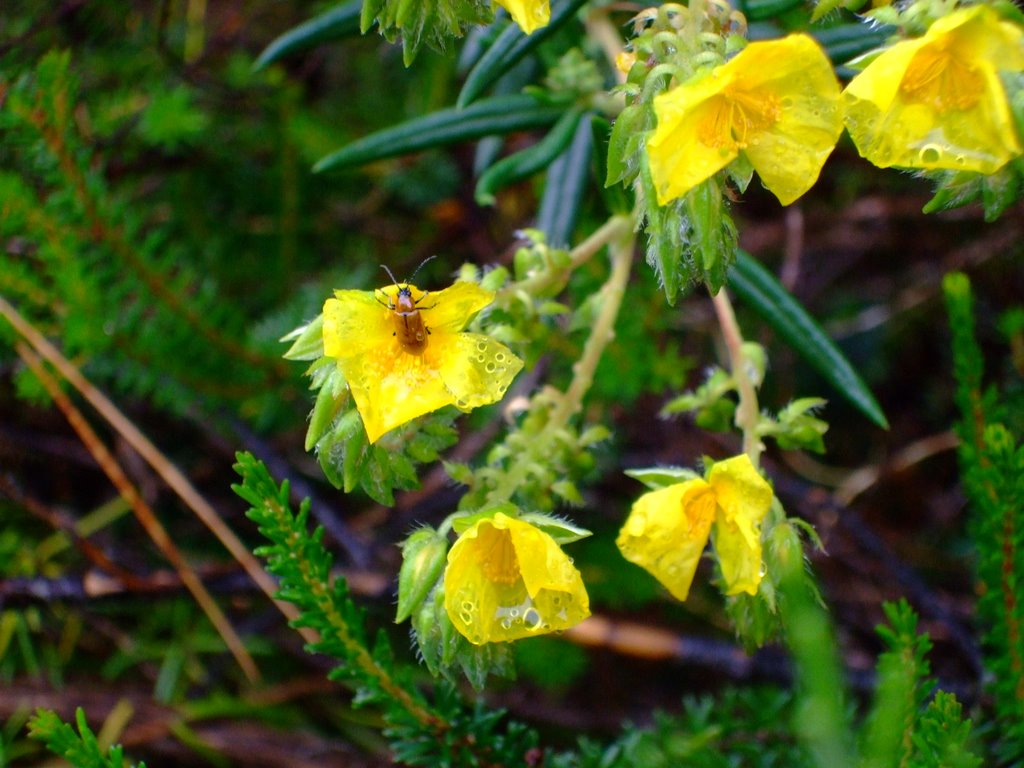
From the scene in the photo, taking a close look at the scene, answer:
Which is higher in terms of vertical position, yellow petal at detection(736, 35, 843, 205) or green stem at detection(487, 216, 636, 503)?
yellow petal at detection(736, 35, 843, 205)

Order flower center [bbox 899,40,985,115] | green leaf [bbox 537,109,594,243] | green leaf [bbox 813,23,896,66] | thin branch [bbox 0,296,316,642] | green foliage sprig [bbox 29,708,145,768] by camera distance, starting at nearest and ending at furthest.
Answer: green foliage sprig [bbox 29,708,145,768]
flower center [bbox 899,40,985,115]
green leaf [bbox 813,23,896,66]
green leaf [bbox 537,109,594,243]
thin branch [bbox 0,296,316,642]

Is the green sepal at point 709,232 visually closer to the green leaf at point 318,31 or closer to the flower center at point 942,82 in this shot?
the flower center at point 942,82

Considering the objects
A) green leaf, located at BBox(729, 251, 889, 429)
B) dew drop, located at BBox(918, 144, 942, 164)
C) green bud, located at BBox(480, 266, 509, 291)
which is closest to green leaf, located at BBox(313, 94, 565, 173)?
green leaf, located at BBox(729, 251, 889, 429)

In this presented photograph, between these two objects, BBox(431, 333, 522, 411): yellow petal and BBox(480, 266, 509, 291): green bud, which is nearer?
BBox(431, 333, 522, 411): yellow petal

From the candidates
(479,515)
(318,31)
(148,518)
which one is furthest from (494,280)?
(148,518)

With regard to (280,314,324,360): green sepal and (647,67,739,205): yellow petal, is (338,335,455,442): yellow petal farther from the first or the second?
(647,67,739,205): yellow petal

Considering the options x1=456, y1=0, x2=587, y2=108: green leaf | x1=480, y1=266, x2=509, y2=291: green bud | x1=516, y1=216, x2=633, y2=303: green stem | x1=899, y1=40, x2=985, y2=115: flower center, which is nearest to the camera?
x1=899, y1=40, x2=985, y2=115: flower center

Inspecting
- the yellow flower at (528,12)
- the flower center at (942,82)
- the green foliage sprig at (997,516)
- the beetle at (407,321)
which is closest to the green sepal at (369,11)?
the yellow flower at (528,12)

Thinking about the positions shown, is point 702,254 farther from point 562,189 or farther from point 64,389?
point 64,389
